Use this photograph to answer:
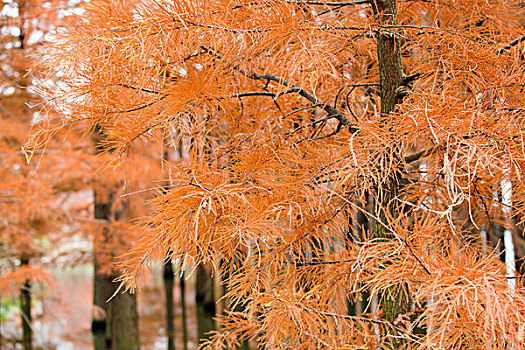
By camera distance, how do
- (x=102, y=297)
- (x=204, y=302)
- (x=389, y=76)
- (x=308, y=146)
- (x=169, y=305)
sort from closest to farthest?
1. (x=389, y=76)
2. (x=308, y=146)
3. (x=102, y=297)
4. (x=204, y=302)
5. (x=169, y=305)

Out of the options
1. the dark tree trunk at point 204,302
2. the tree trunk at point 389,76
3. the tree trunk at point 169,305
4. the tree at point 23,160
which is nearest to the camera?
the tree trunk at point 389,76

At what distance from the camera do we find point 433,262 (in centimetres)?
167

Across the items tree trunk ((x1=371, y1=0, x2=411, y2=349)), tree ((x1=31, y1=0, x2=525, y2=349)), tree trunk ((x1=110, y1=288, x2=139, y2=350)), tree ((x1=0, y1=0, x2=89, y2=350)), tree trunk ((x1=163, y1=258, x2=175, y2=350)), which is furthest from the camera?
tree trunk ((x1=163, y1=258, x2=175, y2=350))

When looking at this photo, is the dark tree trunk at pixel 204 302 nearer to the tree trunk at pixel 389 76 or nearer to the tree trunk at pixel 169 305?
the tree trunk at pixel 169 305

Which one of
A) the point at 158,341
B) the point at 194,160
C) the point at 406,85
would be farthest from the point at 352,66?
the point at 158,341

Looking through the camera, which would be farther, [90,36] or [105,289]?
[105,289]

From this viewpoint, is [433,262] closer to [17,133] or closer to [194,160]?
[194,160]

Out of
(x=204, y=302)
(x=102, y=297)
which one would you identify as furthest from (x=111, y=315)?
(x=204, y=302)

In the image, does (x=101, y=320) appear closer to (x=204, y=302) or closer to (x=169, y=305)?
(x=204, y=302)

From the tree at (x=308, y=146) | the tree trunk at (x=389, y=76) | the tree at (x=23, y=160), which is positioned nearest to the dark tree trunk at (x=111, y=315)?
the tree at (x=23, y=160)

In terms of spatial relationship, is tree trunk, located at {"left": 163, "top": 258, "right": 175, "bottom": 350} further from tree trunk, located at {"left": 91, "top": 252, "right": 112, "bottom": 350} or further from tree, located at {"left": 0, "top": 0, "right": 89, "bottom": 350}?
tree, located at {"left": 0, "top": 0, "right": 89, "bottom": 350}

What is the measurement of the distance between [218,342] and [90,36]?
158cm

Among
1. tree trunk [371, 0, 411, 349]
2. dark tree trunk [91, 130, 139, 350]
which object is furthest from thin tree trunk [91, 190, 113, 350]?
tree trunk [371, 0, 411, 349]

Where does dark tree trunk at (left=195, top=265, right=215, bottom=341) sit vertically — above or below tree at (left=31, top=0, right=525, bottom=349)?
below
